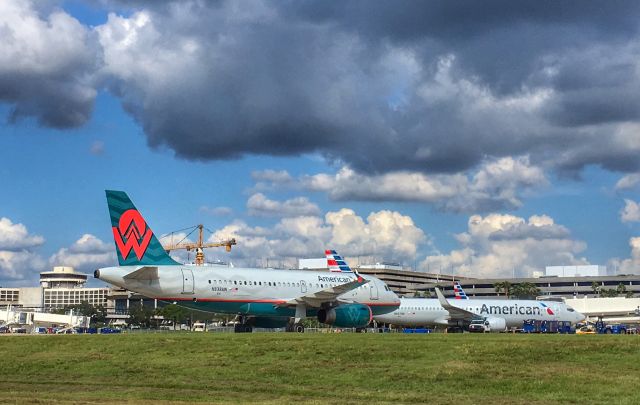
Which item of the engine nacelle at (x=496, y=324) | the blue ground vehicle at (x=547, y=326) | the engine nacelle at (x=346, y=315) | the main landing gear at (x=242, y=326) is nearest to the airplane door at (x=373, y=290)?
the engine nacelle at (x=346, y=315)

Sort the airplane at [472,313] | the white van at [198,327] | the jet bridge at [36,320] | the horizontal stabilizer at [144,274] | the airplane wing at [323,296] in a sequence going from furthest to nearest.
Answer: the jet bridge at [36,320] < the white van at [198,327] < the airplane at [472,313] < the airplane wing at [323,296] < the horizontal stabilizer at [144,274]

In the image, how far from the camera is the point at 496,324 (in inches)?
3482

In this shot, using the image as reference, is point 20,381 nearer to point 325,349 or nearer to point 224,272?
point 325,349

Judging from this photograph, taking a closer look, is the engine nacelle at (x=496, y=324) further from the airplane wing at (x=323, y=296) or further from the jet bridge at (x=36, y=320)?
the jet bridge at (x=36, y=320)

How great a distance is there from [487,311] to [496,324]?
398 centimetres

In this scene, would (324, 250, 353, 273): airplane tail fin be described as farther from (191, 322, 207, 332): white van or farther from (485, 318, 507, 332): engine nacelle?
(485, 318, 507, 332): engine nacelle

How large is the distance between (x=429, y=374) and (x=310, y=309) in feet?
108

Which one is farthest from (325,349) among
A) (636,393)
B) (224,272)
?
(224,272)

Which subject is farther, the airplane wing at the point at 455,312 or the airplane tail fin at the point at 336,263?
the airplane tail fin at the point at 336,263

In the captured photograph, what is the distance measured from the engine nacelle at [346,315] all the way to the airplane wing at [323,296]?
0.92m

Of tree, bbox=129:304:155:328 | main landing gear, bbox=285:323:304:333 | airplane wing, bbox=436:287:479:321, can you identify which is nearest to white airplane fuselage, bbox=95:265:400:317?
main landing gear, bbox=285:323:304:333

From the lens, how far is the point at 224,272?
61844mm

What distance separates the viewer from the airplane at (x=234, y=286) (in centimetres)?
5850

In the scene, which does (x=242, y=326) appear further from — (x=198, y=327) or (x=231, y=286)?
(x=198, y=327)
